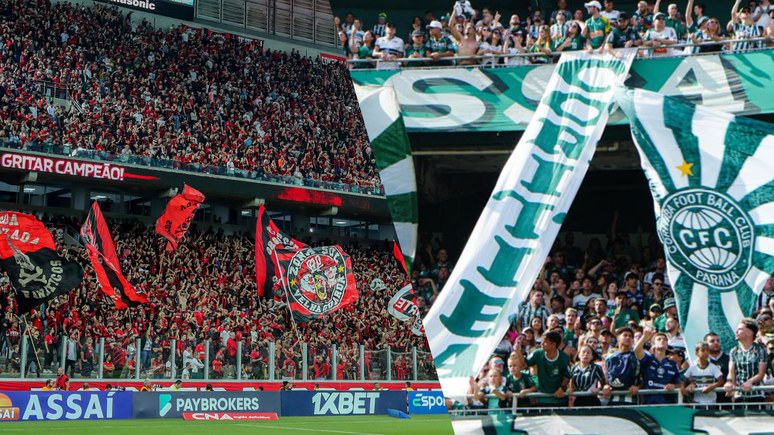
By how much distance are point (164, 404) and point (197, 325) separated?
14.0 feet

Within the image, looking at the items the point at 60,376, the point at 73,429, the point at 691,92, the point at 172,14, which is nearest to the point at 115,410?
the point at 60,376

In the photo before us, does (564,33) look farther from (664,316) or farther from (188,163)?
(188,163)

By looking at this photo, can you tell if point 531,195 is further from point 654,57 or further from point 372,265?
point 372,265

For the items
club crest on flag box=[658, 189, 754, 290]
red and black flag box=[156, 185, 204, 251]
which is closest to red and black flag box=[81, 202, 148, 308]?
red and black flag box=[156, 185, 204, 251]

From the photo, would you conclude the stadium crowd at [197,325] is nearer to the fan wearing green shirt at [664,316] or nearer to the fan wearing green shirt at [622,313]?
the fan wearing green shirt at [622,313]

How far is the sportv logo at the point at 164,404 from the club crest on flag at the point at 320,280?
3110mm

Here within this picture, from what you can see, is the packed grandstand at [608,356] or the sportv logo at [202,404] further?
the sportv logo at [202,404]

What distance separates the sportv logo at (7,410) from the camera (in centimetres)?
1627

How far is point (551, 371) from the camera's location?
9.46 metres

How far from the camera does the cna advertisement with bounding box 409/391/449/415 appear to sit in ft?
67.9

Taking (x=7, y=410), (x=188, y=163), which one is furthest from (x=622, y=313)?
(x=188, y=163)

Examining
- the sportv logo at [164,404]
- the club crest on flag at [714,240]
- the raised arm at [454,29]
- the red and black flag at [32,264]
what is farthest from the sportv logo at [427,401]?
the club crest on flag at [714,240]

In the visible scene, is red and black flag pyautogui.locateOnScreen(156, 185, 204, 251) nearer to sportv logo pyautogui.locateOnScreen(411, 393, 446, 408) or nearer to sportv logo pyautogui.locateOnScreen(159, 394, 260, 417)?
sportv logo pyautogui.locateOnScreen(159, 394, 260, 417)

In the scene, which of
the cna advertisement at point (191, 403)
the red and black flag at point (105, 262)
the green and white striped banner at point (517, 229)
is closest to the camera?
the green and white striped banner at point (517, 229)
